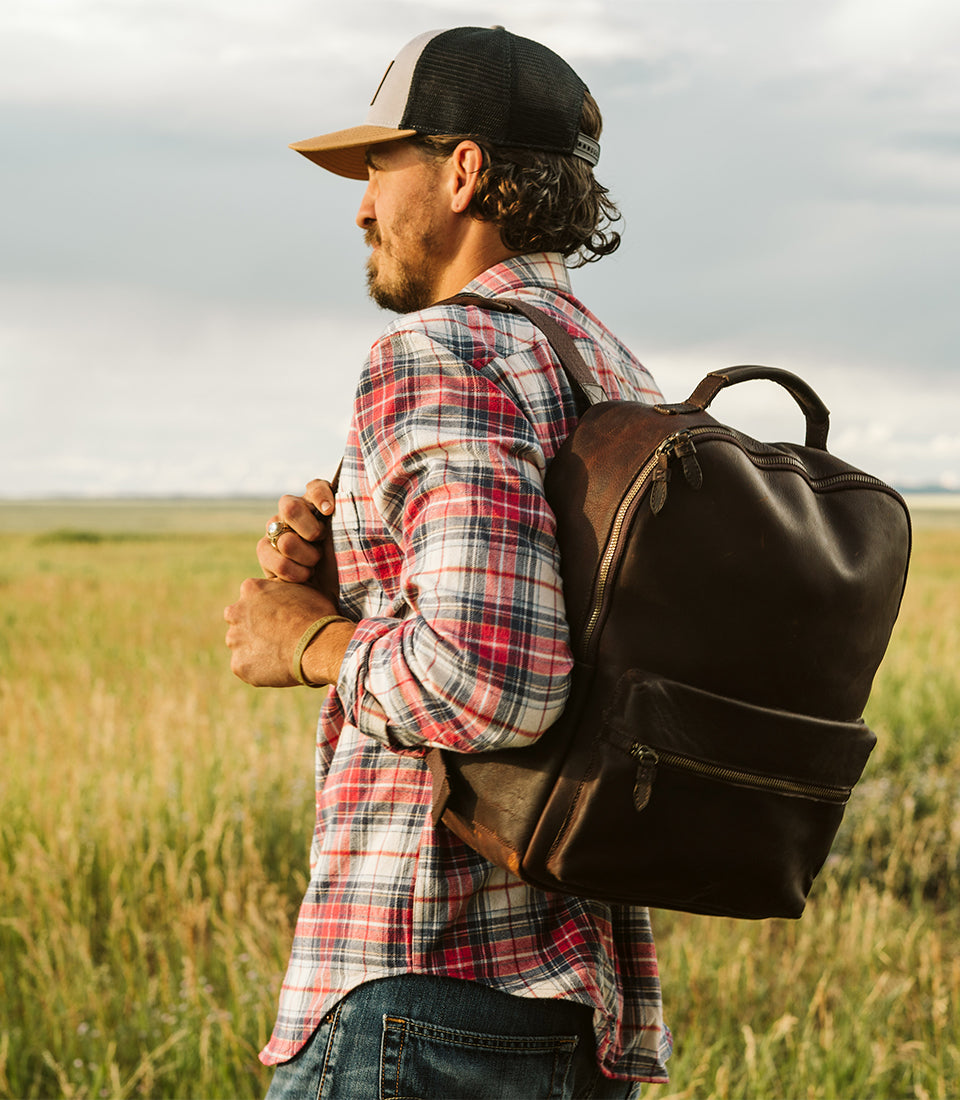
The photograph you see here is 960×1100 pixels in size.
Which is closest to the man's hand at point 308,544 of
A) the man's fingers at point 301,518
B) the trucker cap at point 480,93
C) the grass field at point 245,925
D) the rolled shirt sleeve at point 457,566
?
the man's fingers at point 301,518

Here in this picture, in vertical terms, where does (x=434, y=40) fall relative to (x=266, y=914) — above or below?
above

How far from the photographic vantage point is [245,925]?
3.85 metres

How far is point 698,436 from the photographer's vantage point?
1.47m

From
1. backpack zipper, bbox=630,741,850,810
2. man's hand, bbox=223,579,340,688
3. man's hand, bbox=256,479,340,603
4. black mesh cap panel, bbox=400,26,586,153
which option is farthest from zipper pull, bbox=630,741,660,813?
black mesh cap panel, bbox=400,26,586,153

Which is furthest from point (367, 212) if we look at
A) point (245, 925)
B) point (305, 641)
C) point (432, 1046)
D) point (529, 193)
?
point (245, 925)

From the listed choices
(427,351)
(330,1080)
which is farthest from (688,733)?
(330,1080)

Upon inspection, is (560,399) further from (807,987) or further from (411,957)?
(807,987)

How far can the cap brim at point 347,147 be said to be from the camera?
194 centimetres

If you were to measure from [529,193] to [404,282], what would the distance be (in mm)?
290

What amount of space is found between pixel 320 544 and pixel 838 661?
0.87m

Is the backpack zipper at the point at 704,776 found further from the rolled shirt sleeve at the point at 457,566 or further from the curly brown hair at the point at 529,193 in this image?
the curly brown hair at the point at 529,193

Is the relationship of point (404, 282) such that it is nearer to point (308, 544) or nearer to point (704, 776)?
point (308, 544)

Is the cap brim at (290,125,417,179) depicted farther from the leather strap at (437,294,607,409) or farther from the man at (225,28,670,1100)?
the leather strap at (437,294,607,409)

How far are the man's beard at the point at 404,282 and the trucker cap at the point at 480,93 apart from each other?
0.19 metres
